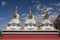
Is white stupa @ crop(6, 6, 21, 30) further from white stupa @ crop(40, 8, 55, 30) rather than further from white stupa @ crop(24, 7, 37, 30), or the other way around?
white stupa @ crop(40, 8, 55, 30)

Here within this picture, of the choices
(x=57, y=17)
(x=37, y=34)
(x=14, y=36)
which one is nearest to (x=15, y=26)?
(x=14, y=36)

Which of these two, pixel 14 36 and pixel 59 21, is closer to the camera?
pixel 14 36

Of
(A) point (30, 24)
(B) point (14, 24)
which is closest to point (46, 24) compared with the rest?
(A) point (30, 24)

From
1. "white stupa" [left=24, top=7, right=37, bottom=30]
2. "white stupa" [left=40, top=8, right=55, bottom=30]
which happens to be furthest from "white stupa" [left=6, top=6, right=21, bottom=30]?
"white stupa" [left=40, top=8, right=55, bottom=30]

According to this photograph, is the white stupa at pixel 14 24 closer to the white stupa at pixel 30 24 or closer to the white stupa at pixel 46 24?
the white stupa at pixel 30 24

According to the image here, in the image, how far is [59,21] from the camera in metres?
30.4

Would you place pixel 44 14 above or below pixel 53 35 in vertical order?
above

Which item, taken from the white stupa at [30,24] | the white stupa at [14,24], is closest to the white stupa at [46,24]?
the white stupa at [30,24]

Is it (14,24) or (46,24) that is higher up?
(14,24)

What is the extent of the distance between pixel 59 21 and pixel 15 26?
12896mm

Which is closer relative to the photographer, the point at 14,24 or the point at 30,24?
the point at 30,24

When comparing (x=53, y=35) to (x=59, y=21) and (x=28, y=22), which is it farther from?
(x=59, y=21)

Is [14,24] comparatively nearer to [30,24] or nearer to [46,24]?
[30,24]

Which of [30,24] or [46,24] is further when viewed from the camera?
[46,24]
